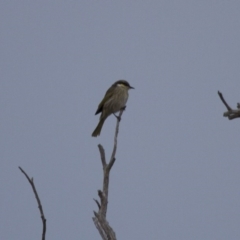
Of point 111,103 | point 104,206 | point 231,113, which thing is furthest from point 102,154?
point 111,103

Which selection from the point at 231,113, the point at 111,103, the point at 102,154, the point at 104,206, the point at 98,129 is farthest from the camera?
the point at 111,103

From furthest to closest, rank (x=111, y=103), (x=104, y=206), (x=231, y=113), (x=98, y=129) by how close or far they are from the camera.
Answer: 1. (x=111, y=103)
2. (x=98, y=129)
3. (x=104, y=206)
4. (x=231, y=113)

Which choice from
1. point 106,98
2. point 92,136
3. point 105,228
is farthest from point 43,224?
point 106,98

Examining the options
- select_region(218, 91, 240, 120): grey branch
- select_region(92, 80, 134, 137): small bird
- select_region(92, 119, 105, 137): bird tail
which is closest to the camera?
select_region(218, 91, 240, 120): grey branch

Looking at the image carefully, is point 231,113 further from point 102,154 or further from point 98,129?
point 98,129

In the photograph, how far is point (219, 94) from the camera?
3.21m

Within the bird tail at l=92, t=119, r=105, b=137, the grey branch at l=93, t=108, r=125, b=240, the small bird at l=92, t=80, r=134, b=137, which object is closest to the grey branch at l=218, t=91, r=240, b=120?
the grey branch at l=93, t=108, r=125, b=240

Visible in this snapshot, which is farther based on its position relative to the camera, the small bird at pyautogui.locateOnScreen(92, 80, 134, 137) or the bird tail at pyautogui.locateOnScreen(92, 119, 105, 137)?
the small bird at pyautogui.locateOnScreen(92, 80, 134, 137)

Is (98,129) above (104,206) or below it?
above

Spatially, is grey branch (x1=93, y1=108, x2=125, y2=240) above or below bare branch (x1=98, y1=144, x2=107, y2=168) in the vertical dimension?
below

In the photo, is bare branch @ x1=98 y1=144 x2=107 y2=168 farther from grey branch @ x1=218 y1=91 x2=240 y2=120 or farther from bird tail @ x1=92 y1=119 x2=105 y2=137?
bird tail @ x1=92 y1=119 x2=105 y2=137

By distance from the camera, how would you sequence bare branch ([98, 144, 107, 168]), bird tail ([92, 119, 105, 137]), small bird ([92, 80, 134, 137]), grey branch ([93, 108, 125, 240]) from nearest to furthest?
1. grey branch ([93, 108, 125, 240])
2. bare branch ([98, 144, 107, 168])
3. bird tail ([92, 119, 105, 137])
4. small bird ([92, 80, 134, 137])

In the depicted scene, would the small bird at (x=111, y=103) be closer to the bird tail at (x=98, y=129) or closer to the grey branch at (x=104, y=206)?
the bird tail at (x=98, y=129)

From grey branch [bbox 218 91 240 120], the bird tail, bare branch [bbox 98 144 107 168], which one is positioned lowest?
grey branch [bbox 218 91 240 120]
